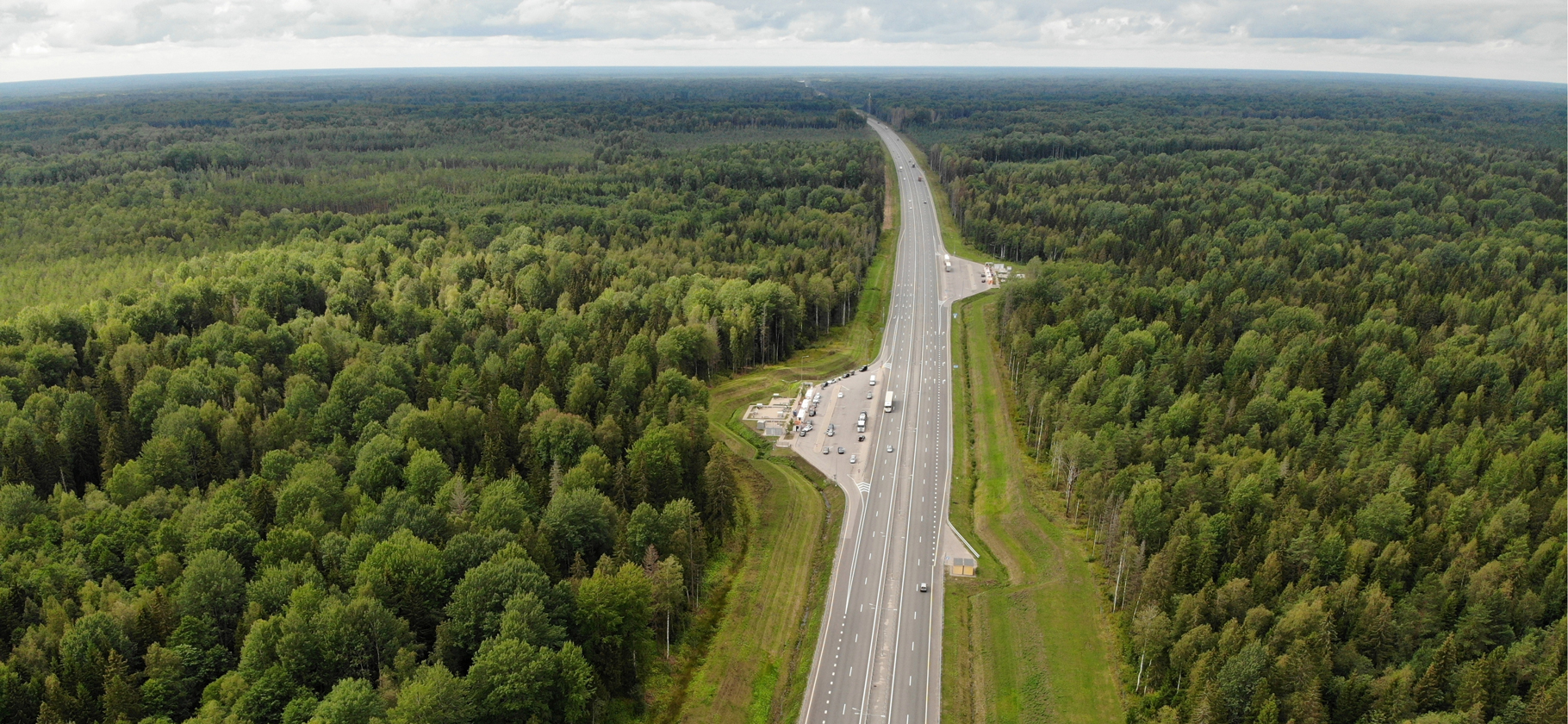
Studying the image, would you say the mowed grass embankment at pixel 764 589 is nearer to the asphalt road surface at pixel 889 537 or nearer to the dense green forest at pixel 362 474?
the asphalt road surface at pixel 889 537

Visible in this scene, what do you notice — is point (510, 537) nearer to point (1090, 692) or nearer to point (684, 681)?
point (684, 681)

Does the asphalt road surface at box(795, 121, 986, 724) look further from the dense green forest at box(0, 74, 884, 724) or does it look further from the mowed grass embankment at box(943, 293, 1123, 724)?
the dense green forest at box(0, 74, 884, 724)

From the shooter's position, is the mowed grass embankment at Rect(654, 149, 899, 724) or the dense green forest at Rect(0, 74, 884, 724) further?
the mowed grass embankment at Rect(654, 149, 899, 724)

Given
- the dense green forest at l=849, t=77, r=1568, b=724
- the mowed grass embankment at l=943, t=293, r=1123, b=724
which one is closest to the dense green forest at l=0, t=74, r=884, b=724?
the mowed grass embankment at l=943, t=293, r=1123, b=724

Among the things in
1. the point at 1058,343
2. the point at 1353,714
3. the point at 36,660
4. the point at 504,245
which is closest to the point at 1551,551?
the point at 1353,714

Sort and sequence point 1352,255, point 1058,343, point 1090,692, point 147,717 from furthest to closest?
point 1352,255
point 1058,343
point 1090,692
point 147,717

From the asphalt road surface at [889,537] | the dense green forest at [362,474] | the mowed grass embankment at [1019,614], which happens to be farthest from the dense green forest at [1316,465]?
the dense green forest at [362,474]

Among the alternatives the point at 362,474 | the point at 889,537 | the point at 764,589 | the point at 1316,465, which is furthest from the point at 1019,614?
the point at 362,474
